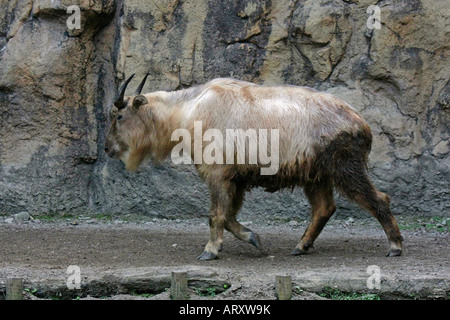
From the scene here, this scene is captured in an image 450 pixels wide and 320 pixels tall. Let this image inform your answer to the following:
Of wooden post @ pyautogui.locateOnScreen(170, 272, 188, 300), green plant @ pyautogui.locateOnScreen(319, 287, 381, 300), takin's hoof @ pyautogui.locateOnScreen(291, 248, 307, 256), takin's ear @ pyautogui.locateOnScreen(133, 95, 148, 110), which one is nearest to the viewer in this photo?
wooden post @ pyautogui.locateOnScreen(170, 272, 188, 300)

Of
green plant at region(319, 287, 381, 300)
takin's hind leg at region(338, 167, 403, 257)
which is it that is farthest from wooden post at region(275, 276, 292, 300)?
takin's hind leg at region(338, 167, 403, 257)

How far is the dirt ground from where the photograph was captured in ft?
16.1

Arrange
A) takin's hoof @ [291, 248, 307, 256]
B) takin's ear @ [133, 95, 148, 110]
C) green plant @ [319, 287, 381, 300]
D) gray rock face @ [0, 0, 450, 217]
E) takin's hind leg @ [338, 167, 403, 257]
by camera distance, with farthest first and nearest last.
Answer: gray rock face @ [0, 0, 450, 217], takin's ear @ [133, 95, 148, 110], takin's hoof @ [291, 248, 307, 256], takin's hind leg @ [338, 167, 403, 257], green plant @ [319, 287, 381, 300]

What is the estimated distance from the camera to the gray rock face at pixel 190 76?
8.41 meters

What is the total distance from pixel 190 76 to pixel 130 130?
2341 mm

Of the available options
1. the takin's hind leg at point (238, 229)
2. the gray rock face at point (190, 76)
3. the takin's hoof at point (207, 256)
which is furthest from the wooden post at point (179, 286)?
the gray rock face at point (190, 76)

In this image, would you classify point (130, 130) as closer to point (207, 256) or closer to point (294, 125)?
point (207, 256)

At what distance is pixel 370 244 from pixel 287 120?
66.1 inches

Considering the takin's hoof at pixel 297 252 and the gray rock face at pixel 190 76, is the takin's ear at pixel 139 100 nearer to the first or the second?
the takin's hoof at pixel 297 252

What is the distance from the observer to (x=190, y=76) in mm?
8812

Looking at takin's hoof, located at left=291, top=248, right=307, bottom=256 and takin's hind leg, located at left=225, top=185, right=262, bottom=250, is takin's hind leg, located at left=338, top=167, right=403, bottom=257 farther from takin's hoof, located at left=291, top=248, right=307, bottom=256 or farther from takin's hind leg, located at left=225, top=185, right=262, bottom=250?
takin's hind leg, located at left=225, top=185, right=262, bottom=250

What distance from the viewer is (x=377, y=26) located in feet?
27.8

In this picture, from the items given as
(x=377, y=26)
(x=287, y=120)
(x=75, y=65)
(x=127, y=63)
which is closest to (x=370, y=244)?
(x=287, y=120)

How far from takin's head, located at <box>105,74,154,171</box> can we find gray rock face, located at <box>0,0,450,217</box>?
1.98 m
